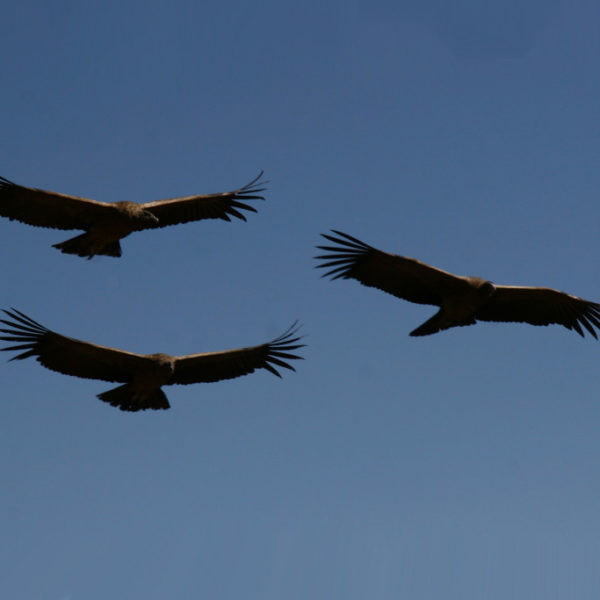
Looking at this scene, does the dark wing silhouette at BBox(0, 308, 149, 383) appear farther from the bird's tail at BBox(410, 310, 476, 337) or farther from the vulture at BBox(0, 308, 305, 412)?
the bird's tail at BBox(410, 310, 476, 337)

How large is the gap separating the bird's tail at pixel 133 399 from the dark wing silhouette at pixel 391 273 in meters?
2.88

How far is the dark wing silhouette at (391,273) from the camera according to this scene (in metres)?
14.0

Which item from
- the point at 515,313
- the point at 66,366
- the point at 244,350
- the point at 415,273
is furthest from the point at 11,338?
the point at 515,313

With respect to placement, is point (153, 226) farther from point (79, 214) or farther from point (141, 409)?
point (141, 409)

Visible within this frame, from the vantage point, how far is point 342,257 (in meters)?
14.0

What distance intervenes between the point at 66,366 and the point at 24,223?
7.31ft

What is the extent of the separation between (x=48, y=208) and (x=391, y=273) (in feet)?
16.2

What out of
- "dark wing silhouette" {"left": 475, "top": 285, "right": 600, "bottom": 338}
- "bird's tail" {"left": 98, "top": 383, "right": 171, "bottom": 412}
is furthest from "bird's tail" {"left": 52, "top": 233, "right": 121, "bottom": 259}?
"dark wing silhouette" {"left": 475, "top": 285, "right": 600, "bottom": 338}

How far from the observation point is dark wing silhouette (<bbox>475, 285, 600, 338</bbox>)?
49.0ft

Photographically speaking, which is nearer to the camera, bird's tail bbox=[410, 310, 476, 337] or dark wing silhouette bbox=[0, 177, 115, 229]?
bird's tail bbox=[410, 310, 476, 337]

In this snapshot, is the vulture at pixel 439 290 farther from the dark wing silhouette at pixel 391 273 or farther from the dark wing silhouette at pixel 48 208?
the dark wing silhouette at pixel 48 208

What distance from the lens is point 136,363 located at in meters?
14.2

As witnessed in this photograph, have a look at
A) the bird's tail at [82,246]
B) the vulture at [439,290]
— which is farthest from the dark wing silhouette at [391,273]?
the bird's tail at [82,246]

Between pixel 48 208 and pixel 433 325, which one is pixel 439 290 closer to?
pixel 433 325
